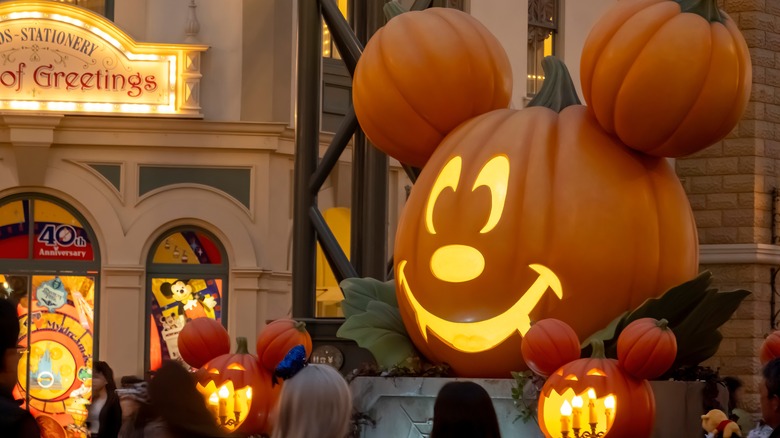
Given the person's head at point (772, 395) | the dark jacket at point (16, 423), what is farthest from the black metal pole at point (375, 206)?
the dark jacket at point (16, 423)

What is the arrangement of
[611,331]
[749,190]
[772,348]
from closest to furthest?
[611,331]
[772,348]
[749,190]

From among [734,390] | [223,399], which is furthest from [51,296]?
[223,399]

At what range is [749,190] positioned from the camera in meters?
15.8

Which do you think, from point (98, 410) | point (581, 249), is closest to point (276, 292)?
point (98, 410)

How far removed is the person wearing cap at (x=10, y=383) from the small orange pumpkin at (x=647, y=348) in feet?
8.49

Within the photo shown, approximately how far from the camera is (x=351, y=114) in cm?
739

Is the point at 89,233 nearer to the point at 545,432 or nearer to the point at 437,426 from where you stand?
the point at 545,432

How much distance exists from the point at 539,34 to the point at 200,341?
11.8 metres

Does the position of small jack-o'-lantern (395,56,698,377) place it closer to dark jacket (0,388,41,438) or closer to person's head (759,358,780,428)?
person's head (759,358,780,428)

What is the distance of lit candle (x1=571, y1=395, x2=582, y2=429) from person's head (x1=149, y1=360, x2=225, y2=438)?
98.8 inches

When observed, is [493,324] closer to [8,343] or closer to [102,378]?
[8,343]

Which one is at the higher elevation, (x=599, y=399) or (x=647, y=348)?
Result: (x=647, y=348)

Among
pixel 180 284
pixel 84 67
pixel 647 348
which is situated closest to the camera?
pixel 647 348

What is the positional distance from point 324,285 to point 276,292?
0.53 m
